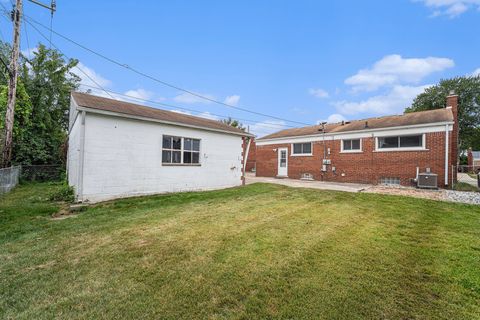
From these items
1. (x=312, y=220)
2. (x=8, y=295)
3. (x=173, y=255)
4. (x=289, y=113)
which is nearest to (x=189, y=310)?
(x=173, y=255)

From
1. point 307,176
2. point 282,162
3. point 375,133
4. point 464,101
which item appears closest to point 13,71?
point 282,162

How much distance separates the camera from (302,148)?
17312mm

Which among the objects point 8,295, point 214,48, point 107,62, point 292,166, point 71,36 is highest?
point 214,48

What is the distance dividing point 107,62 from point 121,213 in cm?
1036

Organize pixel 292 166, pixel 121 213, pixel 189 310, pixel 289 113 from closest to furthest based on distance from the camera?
1. pixel 189 310
2. pixel 121 213
3. pixel 292 166
4. pixel 289 113

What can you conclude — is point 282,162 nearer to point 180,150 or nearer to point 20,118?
point 180,150

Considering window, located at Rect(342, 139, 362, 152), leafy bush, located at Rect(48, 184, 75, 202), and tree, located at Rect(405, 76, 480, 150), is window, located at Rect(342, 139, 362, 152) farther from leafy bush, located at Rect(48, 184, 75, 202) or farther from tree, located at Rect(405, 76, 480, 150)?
tree, located at Rect(405, 76, 480, 150)

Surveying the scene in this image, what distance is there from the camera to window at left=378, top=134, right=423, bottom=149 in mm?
12523

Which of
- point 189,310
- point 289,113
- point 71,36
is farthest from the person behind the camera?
point 289,113

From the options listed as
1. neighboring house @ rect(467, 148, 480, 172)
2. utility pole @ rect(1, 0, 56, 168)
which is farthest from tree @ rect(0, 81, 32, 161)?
neighboring house @ rect(467, 148, 480, 172)

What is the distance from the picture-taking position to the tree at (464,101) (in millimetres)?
33656

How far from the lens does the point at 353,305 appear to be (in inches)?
91.9

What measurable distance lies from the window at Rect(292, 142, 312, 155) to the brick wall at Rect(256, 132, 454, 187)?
33 cm

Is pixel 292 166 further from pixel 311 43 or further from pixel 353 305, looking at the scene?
pixel 353 305
